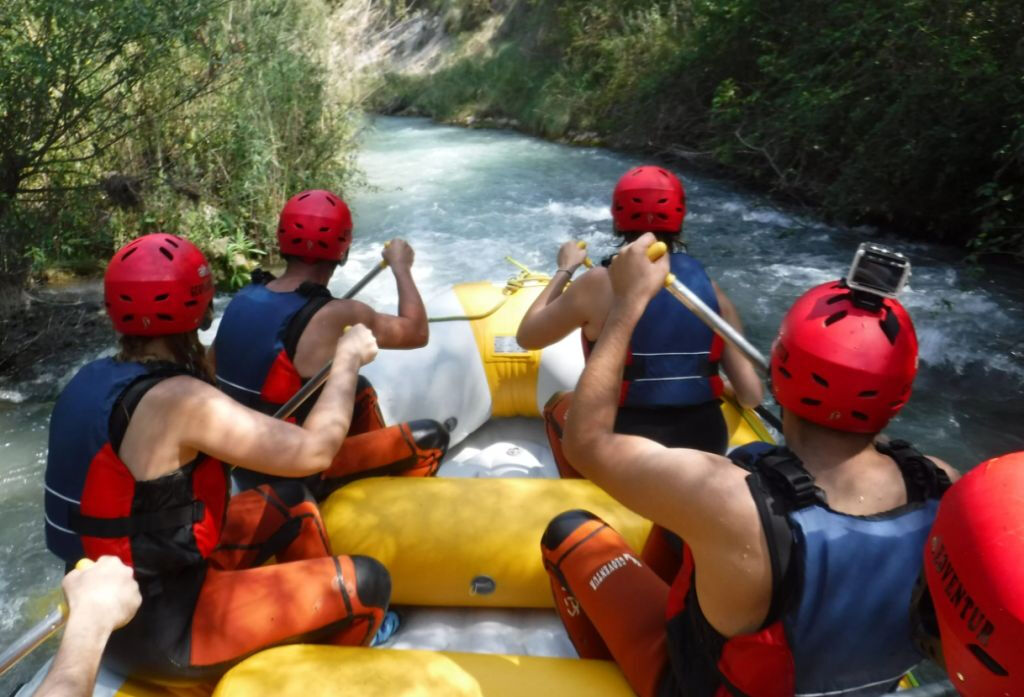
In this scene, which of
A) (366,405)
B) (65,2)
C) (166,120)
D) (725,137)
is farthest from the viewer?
(725,137)

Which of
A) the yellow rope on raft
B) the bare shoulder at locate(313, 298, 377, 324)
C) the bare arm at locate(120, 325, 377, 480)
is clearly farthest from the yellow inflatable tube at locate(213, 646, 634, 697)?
the yellow rope on raft

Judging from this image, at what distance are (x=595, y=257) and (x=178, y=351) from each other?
651 centimetres

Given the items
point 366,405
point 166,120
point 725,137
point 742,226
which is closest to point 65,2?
point 166,120

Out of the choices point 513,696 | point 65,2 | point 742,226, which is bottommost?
point 742,226

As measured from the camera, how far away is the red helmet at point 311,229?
2586mm

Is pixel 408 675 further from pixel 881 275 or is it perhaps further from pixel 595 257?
pixel 595 257

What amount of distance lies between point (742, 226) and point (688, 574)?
7919mm

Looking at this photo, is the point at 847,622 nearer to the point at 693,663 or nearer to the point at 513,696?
the point at 693,663

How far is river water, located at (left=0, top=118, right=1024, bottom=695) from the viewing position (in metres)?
4.36

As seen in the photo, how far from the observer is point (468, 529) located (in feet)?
7.72

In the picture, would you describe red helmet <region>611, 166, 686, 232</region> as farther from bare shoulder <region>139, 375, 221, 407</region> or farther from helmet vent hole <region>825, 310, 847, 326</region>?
bare shoulder <region>139, 375, 221, 407</region>

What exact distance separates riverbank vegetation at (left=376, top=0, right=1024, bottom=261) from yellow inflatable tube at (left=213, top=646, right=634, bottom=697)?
4.90 m

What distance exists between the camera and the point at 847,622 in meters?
1.31

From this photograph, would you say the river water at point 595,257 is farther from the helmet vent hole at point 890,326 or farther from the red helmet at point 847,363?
the helmet vent hole at point 890,326
